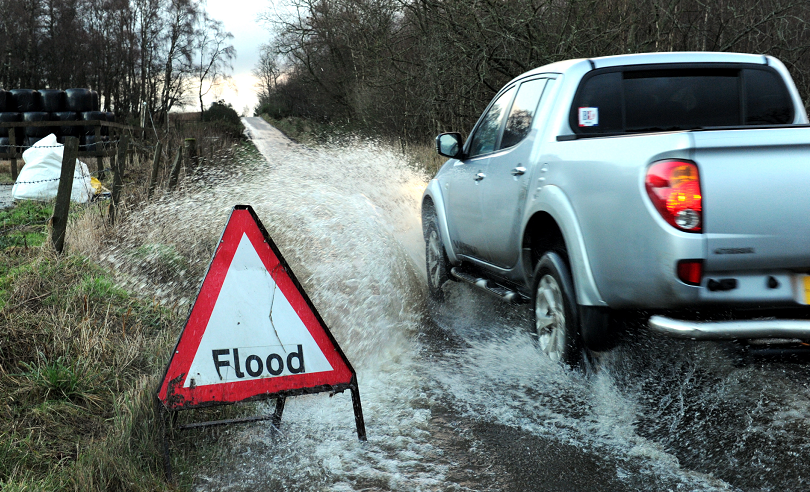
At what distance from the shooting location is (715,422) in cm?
370

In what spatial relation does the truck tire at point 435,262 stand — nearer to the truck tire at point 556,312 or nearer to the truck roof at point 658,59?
the truck tire at point 556,312

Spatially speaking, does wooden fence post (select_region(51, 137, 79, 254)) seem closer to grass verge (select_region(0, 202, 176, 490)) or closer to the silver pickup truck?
grass verge (select_region(0, 202, 176, 490))

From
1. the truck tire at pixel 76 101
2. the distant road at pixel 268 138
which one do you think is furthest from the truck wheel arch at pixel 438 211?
the distant road at pixel 268 138

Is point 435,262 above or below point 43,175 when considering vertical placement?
below

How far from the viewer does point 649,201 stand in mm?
3322

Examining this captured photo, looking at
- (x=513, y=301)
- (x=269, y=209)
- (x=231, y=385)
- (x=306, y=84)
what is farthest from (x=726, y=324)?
(x=306, y=84)

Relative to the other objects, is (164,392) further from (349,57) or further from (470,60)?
(349,57)

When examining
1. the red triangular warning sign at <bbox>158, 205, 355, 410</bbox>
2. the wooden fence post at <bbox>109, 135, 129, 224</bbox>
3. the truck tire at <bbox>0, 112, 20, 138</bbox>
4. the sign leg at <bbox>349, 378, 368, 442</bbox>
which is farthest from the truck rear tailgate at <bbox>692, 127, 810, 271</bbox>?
the truck tire at <bbox>0, 112, 20, 138</bbox>

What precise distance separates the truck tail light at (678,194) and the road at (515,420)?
0.87 m

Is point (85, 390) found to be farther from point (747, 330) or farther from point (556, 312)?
point (747, 330)

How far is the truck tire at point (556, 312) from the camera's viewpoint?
399 centimetres

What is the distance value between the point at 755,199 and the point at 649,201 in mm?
447

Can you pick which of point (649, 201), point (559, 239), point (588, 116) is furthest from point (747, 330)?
point (588, 116)

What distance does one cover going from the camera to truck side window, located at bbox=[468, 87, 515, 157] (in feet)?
18.3
